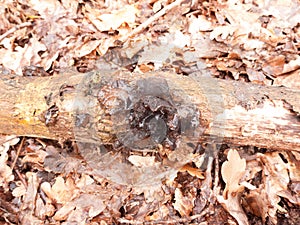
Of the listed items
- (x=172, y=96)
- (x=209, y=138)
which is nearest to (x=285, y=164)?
(x=209, y=138)

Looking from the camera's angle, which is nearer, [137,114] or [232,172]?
[137,114]

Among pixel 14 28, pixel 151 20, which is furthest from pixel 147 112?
pixel 14 28

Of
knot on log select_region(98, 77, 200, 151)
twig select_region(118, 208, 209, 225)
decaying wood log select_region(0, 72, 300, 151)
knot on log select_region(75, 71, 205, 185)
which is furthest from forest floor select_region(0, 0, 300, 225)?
knot on log select_region(98, 77, 200, 151)

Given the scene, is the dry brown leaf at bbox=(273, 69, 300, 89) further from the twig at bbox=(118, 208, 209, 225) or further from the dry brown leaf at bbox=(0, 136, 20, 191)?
the dry brown leaf at bbox=(0, 136, 20, 191)

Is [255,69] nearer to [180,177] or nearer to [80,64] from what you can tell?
[180,177]

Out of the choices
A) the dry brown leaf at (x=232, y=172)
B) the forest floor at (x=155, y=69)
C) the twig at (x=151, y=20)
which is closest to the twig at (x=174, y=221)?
the forest floor at (x=155, y=69)

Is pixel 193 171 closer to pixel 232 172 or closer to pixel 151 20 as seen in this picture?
pixel 232 172
